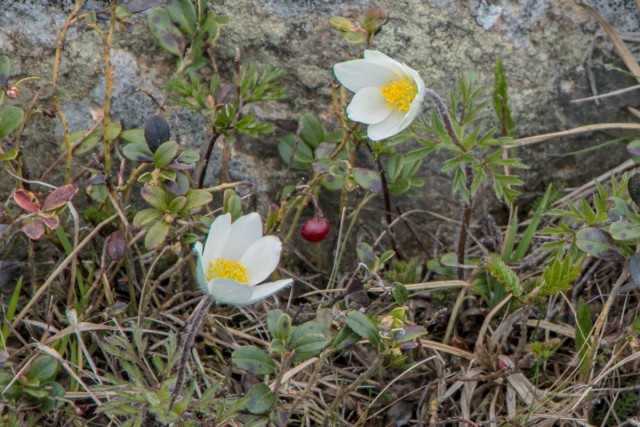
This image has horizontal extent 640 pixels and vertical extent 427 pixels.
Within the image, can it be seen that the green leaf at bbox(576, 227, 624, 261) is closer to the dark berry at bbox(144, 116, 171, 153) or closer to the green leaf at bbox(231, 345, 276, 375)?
the green leaf at bbox(231, 345, 276, 375)

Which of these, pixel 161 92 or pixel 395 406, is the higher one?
pixel 161 92

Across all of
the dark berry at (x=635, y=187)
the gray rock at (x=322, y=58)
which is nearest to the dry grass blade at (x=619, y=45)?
the gray rock at (x=322, y=58)

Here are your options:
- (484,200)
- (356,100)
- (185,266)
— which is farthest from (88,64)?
(484,200)

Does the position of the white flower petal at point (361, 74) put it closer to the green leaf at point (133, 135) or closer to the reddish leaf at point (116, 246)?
the green leaf at point (133, 135)

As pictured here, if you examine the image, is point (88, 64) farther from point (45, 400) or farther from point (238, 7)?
point (45, 400)

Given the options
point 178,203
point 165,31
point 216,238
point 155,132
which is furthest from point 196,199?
point 165,31

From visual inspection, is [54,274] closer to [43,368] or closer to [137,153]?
[43,368]

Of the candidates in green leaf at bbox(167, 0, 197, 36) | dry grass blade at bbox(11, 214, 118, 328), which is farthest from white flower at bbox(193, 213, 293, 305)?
green leaf at bbox(167, 0, 197, 36)
